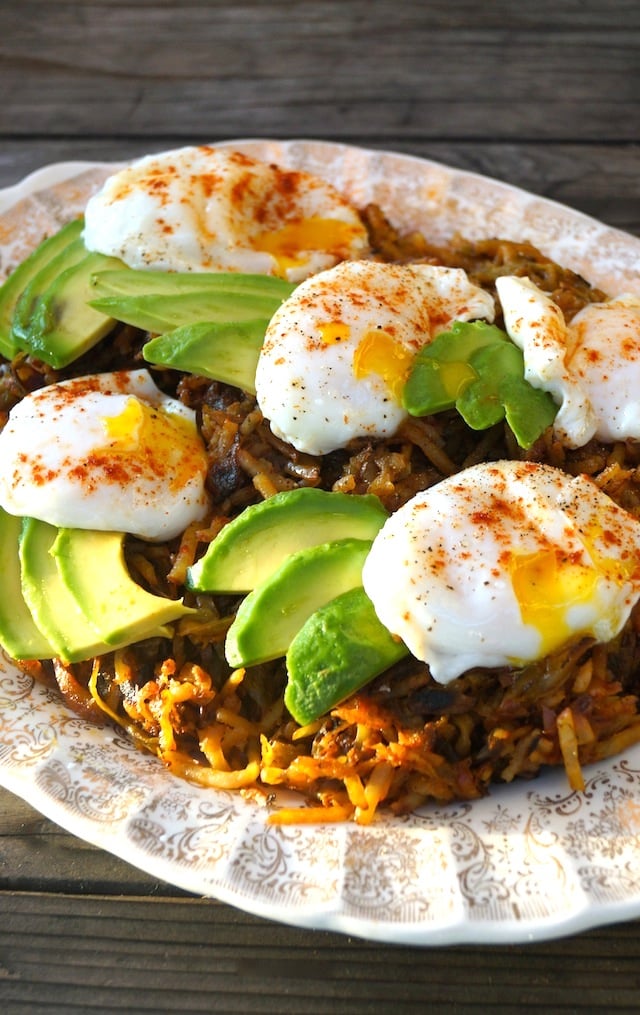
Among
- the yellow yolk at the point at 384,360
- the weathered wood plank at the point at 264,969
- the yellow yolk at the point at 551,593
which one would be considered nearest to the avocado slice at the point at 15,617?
the weathered wood plank at the point at 264,969

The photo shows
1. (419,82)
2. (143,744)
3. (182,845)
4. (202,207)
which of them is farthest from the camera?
(419,82)

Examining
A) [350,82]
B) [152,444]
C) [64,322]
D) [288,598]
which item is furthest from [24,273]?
[350,82]

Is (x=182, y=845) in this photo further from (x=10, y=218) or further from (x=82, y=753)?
(x=10, y=218)

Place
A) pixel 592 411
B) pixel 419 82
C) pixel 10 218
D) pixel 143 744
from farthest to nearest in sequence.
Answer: pixel 419 82 → pixel 10 218 → pixel 592 411 → pixel 143 744

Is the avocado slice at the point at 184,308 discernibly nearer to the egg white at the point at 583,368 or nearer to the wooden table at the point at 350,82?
the egg white at the point at 583,368

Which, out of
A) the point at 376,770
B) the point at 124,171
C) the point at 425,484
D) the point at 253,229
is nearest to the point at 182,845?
the point at 376,770

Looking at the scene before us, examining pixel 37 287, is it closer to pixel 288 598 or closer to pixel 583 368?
pixel 288 598

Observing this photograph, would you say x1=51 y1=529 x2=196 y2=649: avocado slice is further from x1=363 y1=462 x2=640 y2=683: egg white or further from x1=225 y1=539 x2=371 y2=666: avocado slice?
x1=363 y1=462 x2=640 y2=683: egg white
